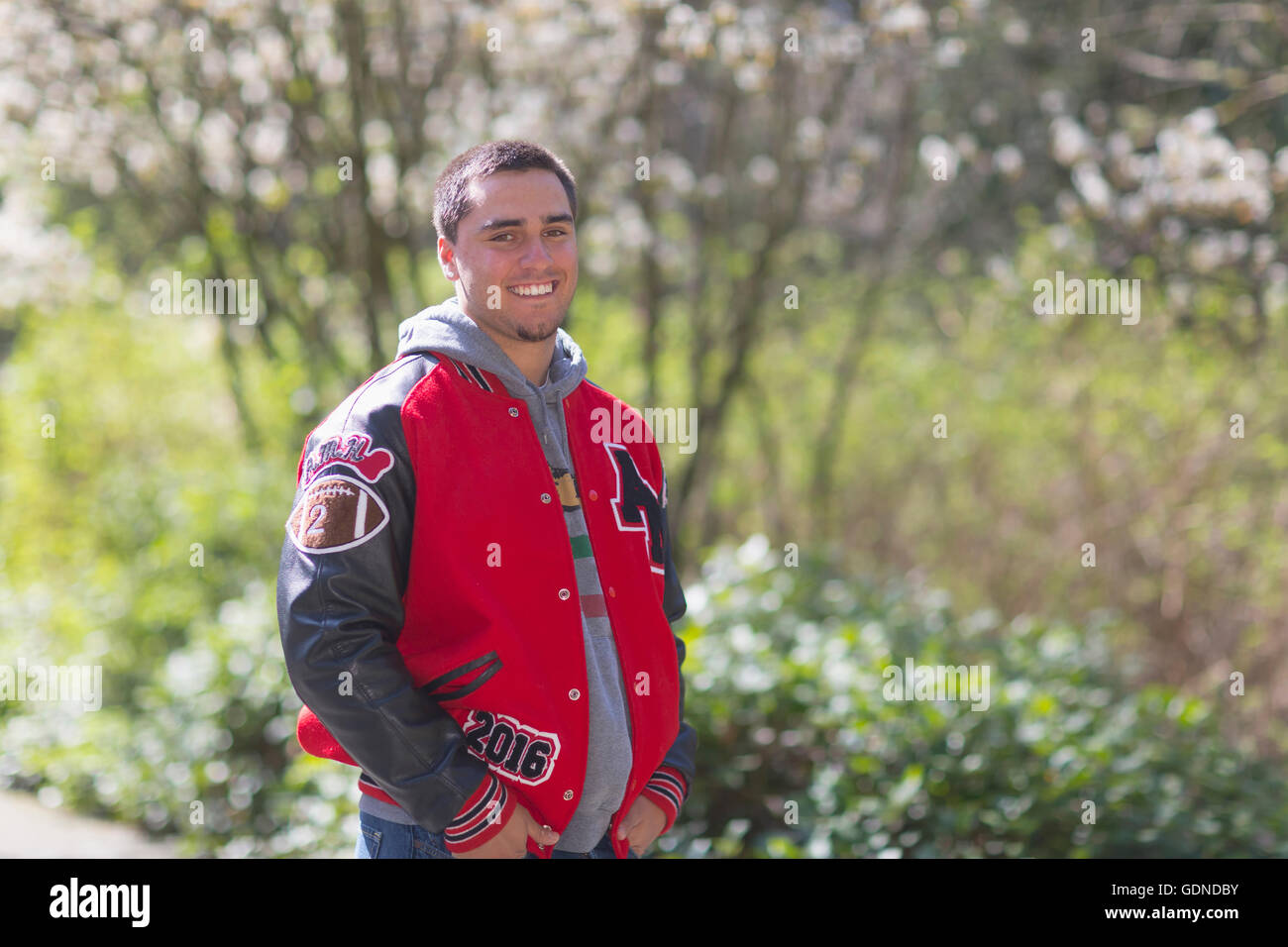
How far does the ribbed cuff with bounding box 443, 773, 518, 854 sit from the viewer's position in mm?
1972

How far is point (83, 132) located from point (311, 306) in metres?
1.33

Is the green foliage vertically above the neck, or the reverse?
the neck

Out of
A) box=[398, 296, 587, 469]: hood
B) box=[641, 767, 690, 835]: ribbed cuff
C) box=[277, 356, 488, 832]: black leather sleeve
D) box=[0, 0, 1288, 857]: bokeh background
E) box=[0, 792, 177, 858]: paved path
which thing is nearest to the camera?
box=[277, 356, 488, 832]: black leather sleeve

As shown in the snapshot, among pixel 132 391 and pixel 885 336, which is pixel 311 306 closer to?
pixel 132 391

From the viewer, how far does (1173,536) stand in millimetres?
5902

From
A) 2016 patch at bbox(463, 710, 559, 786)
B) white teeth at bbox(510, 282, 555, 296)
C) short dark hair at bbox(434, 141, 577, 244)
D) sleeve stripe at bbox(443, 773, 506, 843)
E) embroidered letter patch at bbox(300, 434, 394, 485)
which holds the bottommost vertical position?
sleeve stripe at bbox(443, 773, 506, 843)

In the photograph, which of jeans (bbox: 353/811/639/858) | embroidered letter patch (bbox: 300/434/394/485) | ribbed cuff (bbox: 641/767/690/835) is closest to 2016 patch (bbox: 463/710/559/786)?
jeans (bbox: 353/811/639/858)

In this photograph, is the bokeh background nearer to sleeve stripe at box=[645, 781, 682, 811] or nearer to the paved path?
the paved path

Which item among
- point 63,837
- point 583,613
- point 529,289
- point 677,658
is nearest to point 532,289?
point 529,289

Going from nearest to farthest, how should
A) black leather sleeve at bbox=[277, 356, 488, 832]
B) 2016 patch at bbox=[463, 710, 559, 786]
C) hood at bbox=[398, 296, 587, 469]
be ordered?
1. black leather sleeve at bbox=[277, 356, 488, 832]
2. 2016 patch at bbox=[463, 710, 559, 786]
3. hood at bbox=[398, 296, 587, 469]

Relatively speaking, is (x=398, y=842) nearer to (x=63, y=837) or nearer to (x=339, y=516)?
(x=339, y=516)

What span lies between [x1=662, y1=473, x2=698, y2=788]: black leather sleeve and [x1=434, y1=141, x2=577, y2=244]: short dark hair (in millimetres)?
664
